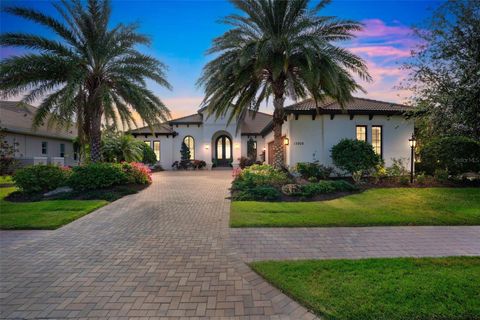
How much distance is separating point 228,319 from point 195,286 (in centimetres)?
88

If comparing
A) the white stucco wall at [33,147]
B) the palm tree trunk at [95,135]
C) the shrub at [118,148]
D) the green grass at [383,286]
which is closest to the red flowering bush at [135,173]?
the palm tree trunk at [95,135]

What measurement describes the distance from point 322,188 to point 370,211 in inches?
108

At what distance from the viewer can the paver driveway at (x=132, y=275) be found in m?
3.17

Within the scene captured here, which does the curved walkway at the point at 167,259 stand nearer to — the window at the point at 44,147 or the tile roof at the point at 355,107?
the tile roof at the point at 355,107

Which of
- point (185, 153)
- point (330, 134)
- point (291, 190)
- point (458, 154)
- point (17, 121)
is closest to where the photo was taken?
point (291, 190)

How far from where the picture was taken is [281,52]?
1116cm

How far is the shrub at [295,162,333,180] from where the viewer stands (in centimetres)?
1383

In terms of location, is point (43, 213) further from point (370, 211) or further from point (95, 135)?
point (370, 211)

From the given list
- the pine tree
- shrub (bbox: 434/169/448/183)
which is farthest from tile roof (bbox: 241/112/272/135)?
shrub (bbox: 434/169/448/183)

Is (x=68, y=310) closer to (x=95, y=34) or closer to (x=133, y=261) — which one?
(x=133, y=261)

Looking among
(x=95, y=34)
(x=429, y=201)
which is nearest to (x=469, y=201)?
(x=429, y=201)

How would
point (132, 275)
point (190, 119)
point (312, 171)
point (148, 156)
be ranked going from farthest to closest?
point (190, 119)
point (148, 156)
point (312, 171)
point (132, 275)

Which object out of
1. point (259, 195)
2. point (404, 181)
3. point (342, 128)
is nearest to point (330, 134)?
point (342, 128)

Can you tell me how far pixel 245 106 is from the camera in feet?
46.2
